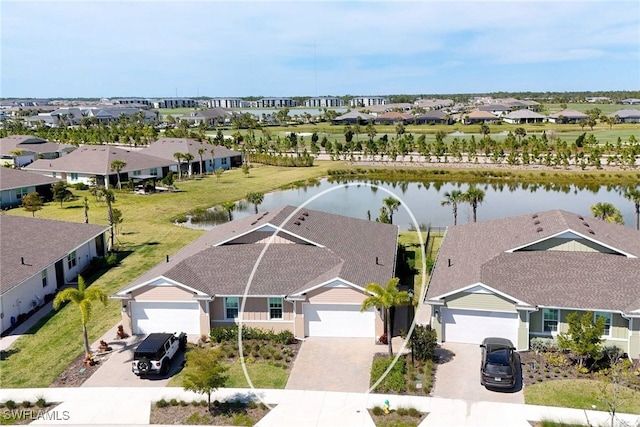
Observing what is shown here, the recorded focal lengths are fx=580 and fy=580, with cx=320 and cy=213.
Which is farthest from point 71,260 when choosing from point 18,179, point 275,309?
point 18,179

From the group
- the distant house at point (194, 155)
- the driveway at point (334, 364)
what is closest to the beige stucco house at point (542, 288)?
the driveway at point (334, 364)

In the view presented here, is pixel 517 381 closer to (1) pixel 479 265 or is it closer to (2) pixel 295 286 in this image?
(1) pixel 479 265

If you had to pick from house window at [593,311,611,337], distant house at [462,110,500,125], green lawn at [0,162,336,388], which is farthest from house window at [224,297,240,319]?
distant house at [462,110,500,125]

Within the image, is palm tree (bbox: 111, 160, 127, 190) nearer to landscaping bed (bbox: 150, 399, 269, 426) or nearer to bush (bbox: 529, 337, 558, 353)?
landscaping bed (bbox: 150, 399, 269, 426)

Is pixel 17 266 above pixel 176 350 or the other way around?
above

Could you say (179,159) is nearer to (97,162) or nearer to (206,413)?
(97,162)

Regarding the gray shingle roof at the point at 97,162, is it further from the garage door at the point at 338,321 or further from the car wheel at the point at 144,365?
the car wheel at the point at 144,365

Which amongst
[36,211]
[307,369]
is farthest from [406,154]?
[307,369]
